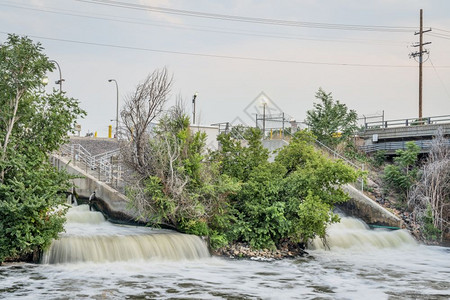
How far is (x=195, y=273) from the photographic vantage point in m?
18.0

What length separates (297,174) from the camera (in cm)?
2248

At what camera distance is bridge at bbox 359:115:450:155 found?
112 ft

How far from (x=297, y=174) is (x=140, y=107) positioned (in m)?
7.21

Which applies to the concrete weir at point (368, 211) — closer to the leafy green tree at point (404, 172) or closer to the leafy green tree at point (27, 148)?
the leafy green tree at point (404, 172)

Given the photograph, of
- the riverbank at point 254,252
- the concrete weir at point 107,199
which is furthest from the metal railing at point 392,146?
the concrete weir at point 107,199

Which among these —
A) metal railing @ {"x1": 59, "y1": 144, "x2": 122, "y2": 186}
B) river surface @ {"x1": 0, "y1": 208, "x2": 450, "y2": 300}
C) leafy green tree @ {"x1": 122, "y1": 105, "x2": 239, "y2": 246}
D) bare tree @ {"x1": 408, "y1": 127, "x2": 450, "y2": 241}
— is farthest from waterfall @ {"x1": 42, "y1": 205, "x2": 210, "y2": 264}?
bare tree @ {"x1": 408, "y1": 127, "x2": 450, "y2": 241}

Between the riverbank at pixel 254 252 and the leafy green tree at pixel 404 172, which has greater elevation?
the leafy green tree at pixel 404 172

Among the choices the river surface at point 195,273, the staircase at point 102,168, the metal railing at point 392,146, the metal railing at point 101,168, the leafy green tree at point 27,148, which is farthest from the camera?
the metal railing at point 392,146

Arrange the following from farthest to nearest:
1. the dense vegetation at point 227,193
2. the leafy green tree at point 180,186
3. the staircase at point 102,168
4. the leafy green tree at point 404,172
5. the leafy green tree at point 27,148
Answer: the leafy green tree at point 404,172 < the staircase at point 102,168 < the dense vegetation at point 227,193 < the leafy green tree at point 180,186 < the leafy green tree at point 27,148

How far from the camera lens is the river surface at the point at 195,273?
15125 millimetres

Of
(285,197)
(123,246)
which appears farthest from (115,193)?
(285,197)

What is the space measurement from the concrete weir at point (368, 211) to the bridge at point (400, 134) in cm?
744

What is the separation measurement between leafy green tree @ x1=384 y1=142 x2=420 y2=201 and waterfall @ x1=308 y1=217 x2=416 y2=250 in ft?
15.8

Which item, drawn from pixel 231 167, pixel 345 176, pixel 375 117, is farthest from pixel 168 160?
pixel 375 117
